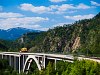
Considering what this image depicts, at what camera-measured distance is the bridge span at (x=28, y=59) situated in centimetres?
8961

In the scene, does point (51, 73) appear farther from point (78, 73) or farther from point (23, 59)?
point (23, 59)

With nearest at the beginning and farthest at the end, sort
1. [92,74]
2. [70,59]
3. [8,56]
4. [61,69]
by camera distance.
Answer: [92,74] → [61,69] → [70,59] → [8,56]

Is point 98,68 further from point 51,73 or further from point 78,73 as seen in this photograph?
point 51,73

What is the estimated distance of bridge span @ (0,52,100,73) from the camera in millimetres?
89613

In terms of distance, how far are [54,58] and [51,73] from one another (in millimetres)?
25913

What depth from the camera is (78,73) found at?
2191 inches

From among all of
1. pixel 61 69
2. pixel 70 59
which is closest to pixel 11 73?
pixel 70 59

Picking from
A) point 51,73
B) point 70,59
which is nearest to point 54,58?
point 70,59

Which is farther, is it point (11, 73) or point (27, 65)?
point (27, 65)

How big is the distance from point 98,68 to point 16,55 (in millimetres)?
68602

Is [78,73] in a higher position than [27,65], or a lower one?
higher

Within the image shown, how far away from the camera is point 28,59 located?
11125 cm

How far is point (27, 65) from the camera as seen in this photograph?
378ft

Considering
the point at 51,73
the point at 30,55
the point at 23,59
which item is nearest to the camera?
the point at 51,73
